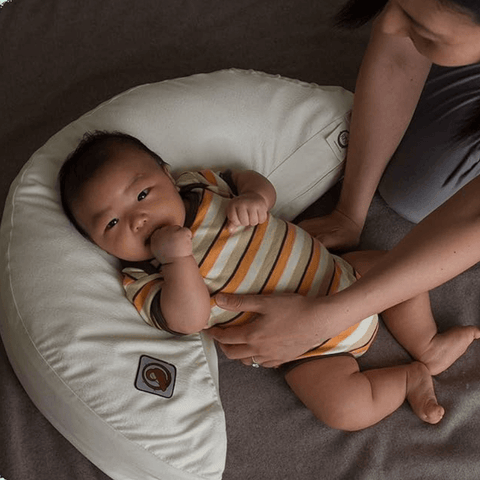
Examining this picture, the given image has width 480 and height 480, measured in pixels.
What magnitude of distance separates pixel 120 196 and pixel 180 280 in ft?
0.64

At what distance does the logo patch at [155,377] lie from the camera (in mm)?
1252

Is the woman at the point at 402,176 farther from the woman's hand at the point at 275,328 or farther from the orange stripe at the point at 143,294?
the orange stripe at the point at 143,294

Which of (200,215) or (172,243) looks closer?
(172,243)

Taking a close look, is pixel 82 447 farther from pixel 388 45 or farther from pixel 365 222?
A: pixel 388 45

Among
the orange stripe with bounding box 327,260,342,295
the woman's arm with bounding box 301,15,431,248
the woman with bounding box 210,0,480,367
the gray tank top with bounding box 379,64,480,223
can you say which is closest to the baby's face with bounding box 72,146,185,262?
the woman with bounding box 210,0,480,367

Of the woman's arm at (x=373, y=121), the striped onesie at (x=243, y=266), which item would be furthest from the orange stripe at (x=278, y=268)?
the woman's arm at (x=373, y=121)

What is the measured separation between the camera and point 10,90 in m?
1.90

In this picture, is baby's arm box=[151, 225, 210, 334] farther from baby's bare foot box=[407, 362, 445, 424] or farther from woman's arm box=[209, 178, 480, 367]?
baby's bare foot box=[407, 362, 445, 424]

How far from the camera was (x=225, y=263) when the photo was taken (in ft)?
4.35

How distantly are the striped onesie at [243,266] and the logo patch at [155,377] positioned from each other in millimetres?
75

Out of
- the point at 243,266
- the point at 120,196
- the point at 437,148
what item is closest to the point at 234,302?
the point at 243,266

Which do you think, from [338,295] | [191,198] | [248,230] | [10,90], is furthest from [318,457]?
[10,90]

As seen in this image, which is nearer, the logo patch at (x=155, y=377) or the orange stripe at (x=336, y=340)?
the logo patch at (x=155, y=377)

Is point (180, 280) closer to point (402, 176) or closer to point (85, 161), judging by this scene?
point (85, 161)
